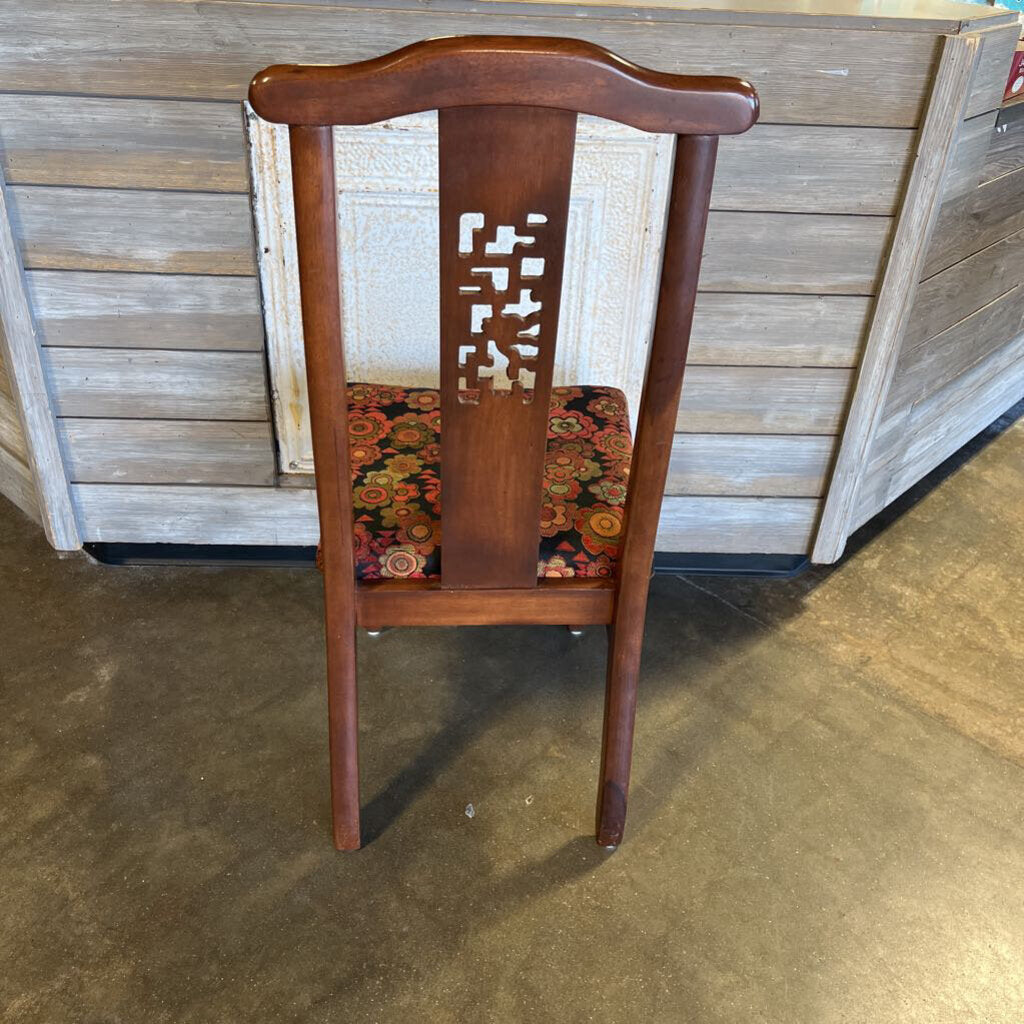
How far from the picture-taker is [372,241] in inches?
67.6

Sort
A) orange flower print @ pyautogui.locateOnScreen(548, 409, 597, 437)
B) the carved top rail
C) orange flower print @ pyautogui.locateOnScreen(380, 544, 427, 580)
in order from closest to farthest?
the carved top rail < orange flower print @ pyautogui.locateOnScreen(380, 544, 427, 580) < orange flower print @ pyautogui.locateOnScreen(548, 409, 597, 437)

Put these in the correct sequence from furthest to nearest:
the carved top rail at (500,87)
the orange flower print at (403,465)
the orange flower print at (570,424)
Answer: the orange flower print at (570,424) < the orange flower print at (403,465) < the carved top rail at (500,87)

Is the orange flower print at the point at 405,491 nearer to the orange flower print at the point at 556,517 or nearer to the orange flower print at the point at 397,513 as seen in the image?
the orange flower print at the point at 397,513

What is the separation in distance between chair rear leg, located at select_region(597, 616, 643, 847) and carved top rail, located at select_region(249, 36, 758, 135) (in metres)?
0.66

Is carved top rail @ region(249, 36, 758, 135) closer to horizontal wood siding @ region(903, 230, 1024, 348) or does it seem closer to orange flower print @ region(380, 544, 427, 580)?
orange flower print @ region(380, 544, 427, 580)

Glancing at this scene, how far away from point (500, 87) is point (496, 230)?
0.13 meters

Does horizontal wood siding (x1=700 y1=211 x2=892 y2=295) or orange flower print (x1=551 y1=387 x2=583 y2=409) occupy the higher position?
horizontal wood siding (x1=700 y1=211 x2=892 y2=295)

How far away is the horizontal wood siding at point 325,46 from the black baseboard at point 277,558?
89 centimetres

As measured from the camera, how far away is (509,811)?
59.7 inches

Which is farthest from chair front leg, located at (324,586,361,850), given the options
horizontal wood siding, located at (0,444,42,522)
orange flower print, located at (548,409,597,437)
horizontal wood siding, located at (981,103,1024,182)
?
horizontal wood siding, located at (981,103,1024,182)

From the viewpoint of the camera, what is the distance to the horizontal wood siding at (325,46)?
1.46 m

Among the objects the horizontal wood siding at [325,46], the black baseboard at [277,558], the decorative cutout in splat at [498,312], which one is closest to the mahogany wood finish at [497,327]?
the decorative cutout in splat at [498,312]

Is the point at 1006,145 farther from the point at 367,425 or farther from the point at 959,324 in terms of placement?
the point at 367,425

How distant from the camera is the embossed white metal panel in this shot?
1.62 meters
